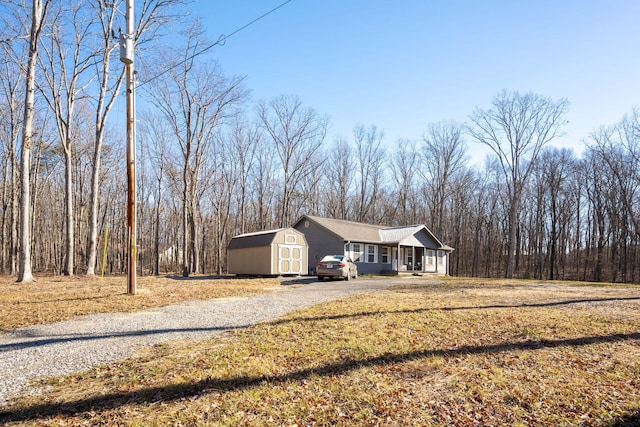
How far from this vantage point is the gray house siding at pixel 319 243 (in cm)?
2559

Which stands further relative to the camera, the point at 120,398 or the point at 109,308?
the point at 109,308

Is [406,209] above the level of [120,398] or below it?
above

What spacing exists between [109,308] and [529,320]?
899cm

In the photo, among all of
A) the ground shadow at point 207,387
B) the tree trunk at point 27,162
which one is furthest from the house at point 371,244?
the ground shadow at point 207,387

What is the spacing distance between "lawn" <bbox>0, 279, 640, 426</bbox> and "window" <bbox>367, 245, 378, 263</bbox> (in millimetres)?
20924

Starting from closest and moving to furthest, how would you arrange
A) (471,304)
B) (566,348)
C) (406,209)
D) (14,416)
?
(14,416), (566,348), (471,304), (406,209)

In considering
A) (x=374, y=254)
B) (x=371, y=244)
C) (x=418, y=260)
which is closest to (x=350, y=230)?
(x=371, y=244)

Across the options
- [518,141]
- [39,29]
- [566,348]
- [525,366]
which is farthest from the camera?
[518,141]

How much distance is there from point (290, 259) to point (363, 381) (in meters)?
18.3

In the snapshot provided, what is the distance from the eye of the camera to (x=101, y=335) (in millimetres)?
5859

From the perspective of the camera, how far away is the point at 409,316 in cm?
794

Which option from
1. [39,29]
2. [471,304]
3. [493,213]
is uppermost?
[39,29]

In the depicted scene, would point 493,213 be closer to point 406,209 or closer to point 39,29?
point 406,209

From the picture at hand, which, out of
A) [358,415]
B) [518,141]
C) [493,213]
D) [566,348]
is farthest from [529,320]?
[493,213]
